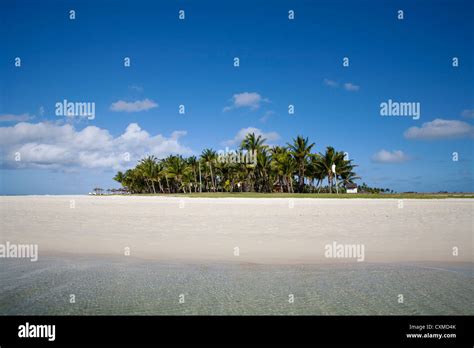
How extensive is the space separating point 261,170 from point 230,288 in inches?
2502

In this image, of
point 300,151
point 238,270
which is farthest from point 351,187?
point 238,270

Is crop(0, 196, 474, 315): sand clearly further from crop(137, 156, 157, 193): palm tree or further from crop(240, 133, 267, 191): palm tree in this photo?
crop(137, 156, 157, 193): palm tree

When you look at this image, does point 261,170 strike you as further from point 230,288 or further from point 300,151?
point 230,288

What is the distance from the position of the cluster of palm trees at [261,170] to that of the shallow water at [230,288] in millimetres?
49766

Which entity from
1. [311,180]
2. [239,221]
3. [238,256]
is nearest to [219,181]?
[311,180]

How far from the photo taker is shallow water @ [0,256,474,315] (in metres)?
5.43

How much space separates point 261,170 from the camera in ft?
229

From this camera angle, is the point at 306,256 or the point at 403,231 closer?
the point at 306,256

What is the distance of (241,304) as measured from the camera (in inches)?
220

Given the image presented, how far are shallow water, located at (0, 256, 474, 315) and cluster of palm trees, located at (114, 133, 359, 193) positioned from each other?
1959 inches

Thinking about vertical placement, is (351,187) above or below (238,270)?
above
